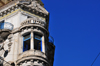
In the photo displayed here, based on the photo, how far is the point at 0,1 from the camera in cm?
4284

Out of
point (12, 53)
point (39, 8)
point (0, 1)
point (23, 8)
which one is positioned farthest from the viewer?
point (0, 1)

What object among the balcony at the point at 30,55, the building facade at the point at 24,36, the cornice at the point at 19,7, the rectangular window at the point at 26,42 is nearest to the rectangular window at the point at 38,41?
the building facade at the point at 24,36

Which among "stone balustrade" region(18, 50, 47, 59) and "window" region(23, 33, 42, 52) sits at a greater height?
"window" region(23, 33, 42, 52)

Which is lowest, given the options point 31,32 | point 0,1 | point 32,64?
point 32,64

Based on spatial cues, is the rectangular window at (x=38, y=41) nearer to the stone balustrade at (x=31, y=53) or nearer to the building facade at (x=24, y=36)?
the building facade at (x=24, y=36)

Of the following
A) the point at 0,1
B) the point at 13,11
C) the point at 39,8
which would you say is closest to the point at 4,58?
the point at 13,11

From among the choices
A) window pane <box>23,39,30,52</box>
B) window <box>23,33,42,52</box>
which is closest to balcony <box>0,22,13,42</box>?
window <box>23,33,42,52</box>

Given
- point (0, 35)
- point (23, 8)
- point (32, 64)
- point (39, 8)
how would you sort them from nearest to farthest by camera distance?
point (32, 64), point (0, 35), point (23, 8), point (39, 8)

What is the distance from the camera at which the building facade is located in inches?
1121

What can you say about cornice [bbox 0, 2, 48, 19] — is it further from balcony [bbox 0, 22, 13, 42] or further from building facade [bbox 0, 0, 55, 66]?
balcony [bbox 0, 22, 13, 42]

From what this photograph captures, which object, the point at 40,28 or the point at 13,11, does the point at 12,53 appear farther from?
the point at 13,11

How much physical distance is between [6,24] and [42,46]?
26.7 ft

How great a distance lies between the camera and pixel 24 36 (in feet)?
105

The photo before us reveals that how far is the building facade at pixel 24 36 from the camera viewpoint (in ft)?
93.5
